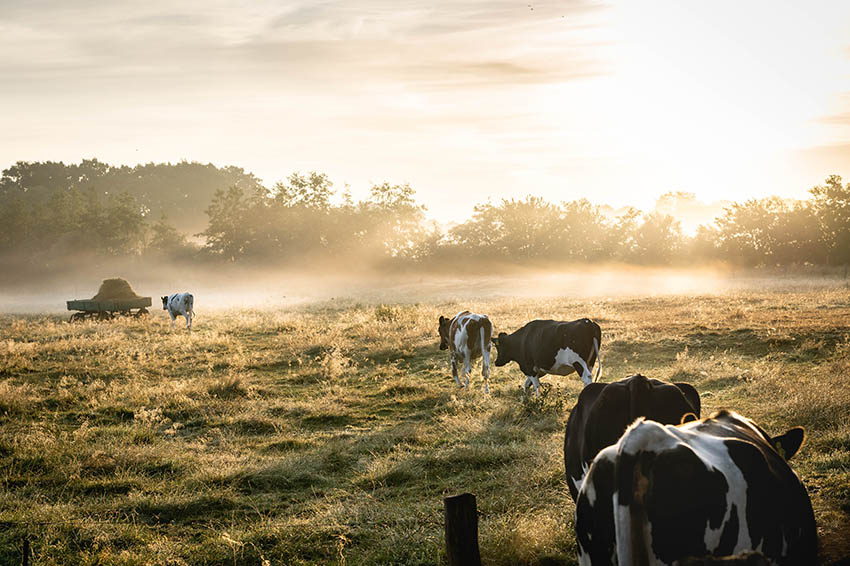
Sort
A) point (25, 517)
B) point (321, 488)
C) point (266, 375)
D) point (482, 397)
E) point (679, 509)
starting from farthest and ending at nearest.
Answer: point (266, 375) → point (482, 397) → point (321, 488) → point (25, 517) → point (679, 509)

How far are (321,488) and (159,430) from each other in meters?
4.33

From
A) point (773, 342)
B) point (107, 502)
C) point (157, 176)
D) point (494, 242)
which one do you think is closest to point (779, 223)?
point (494, 242)

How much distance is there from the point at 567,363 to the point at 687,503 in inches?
344

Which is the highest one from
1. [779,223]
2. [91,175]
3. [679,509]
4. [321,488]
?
[91,175]

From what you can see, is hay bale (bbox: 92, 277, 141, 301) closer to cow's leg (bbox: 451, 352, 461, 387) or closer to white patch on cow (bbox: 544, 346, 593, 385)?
cow's leg (bbox: 451, 352, 461, 387)

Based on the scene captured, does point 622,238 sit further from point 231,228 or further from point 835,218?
point 231,228

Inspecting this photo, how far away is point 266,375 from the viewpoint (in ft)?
52.1

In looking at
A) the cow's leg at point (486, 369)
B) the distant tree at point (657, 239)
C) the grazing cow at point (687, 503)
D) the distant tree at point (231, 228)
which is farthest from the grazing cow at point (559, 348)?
the distant tree at point (231, 228)

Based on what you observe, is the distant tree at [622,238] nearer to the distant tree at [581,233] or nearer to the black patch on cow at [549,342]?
the distant tree at [581,233]

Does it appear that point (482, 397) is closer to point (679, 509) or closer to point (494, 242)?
point (679, 509)

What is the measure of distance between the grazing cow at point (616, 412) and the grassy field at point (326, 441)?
1029 millimetres

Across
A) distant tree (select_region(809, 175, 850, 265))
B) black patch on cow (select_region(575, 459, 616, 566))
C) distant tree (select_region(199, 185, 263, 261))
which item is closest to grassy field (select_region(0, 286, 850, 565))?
black patch on cow (select_region(575, 459, 616, 566))

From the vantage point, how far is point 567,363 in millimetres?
11930

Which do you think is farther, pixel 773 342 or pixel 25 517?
pixel 773 342
